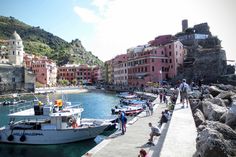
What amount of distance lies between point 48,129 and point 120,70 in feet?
249

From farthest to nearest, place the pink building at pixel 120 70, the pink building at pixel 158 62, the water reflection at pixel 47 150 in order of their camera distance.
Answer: the pink building at pixel 120 70, the pink building at pixel 158 62, the water reflection at pixel 47 150

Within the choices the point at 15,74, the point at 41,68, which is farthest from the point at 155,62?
the point at 41,68

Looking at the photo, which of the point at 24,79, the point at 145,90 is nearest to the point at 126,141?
the point at 145,90

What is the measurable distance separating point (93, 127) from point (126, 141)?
7579 millimetres

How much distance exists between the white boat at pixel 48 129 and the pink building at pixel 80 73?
107m

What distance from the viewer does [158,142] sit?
14.1 meters

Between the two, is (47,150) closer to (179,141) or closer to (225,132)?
(179,141)

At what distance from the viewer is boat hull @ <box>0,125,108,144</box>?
74.2ft

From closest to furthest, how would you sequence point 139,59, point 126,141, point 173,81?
point 126,141
point 173,81
point 139,59

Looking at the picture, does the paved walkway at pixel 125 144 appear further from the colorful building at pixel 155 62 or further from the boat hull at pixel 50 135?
the colorful building at pixel 155 62

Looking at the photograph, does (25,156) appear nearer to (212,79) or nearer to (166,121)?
(166,121)

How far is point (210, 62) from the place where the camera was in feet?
239

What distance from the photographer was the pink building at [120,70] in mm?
92963

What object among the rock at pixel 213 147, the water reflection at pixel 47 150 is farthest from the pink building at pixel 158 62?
the rock at pixel 213 147
